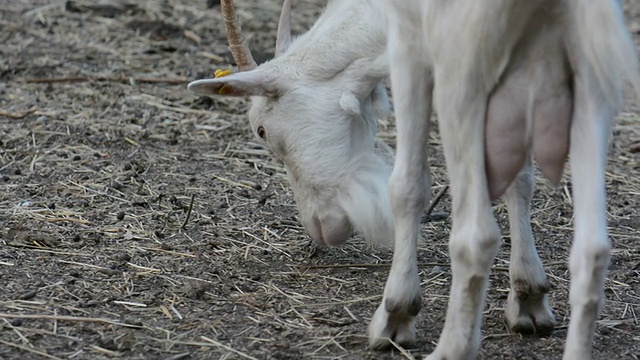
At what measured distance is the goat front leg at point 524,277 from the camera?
432cm

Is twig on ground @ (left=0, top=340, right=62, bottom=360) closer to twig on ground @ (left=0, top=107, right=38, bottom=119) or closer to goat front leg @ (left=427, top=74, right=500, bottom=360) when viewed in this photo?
goat front leg @ (left=427, top=74, right=500, bottom=360)

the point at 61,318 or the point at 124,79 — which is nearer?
the point at 61,318

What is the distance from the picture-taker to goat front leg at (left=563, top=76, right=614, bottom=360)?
11.3 feet

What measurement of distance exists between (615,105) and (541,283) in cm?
105

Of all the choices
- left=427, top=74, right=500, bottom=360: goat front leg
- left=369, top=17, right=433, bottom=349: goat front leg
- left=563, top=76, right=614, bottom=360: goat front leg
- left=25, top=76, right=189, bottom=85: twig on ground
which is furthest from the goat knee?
left=25, top=76, right=189, bottom=85: twig on ground

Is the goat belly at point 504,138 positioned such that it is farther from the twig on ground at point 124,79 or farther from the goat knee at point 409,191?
the twig on ground at point 124,79

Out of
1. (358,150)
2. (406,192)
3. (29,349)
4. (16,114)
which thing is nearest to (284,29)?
(358,150)

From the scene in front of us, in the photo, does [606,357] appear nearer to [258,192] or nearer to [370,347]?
[370,347]

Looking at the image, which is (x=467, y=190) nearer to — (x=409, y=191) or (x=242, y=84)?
(x=409, y=191)

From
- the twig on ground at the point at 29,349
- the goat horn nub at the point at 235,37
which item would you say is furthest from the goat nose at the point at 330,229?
the twig on ground at the point at 29,349

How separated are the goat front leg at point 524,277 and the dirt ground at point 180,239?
62mm

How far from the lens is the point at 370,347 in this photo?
13.7 ft

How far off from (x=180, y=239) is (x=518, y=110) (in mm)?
2236

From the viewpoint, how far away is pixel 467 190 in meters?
3.69
